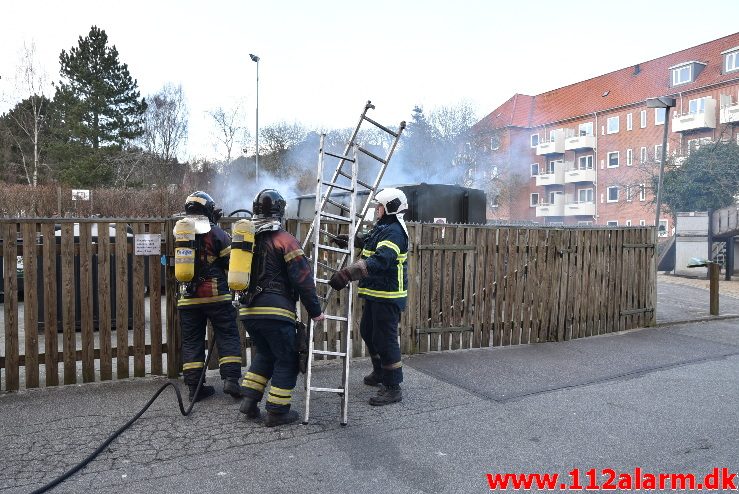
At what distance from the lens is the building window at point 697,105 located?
40.6 metres

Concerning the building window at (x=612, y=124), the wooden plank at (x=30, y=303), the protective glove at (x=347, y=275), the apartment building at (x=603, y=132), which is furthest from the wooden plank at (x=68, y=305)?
the building window at (x=612, y=124)

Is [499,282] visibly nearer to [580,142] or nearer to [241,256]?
[241,256]

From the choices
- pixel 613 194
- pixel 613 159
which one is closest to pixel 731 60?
pixel 613 159

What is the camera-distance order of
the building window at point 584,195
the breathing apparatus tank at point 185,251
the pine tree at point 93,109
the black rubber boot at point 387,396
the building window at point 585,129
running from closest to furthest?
the breathing apparatus tank at point 185,251 < the black rubber boot at point 387,396 < the pine tree at point 93,109 < the building window at point 584,195 < the building window at point 585,129

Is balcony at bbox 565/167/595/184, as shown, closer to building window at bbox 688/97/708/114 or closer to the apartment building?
the apartment building

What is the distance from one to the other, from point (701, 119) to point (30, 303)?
44.1m

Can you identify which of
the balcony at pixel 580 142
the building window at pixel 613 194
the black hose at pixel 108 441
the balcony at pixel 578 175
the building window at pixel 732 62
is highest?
the building window at pixel 732 62

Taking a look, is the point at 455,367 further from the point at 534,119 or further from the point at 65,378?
the point at 534,119

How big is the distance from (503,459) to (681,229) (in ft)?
68.0

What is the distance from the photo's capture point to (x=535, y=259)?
7.52 m

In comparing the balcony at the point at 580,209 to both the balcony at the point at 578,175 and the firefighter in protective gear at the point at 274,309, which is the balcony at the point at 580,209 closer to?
the balcony at the point at 578,175

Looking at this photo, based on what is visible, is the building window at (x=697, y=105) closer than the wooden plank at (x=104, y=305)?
No

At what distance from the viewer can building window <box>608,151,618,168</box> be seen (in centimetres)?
4778

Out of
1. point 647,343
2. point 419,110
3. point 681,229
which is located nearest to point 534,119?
point 419,110
